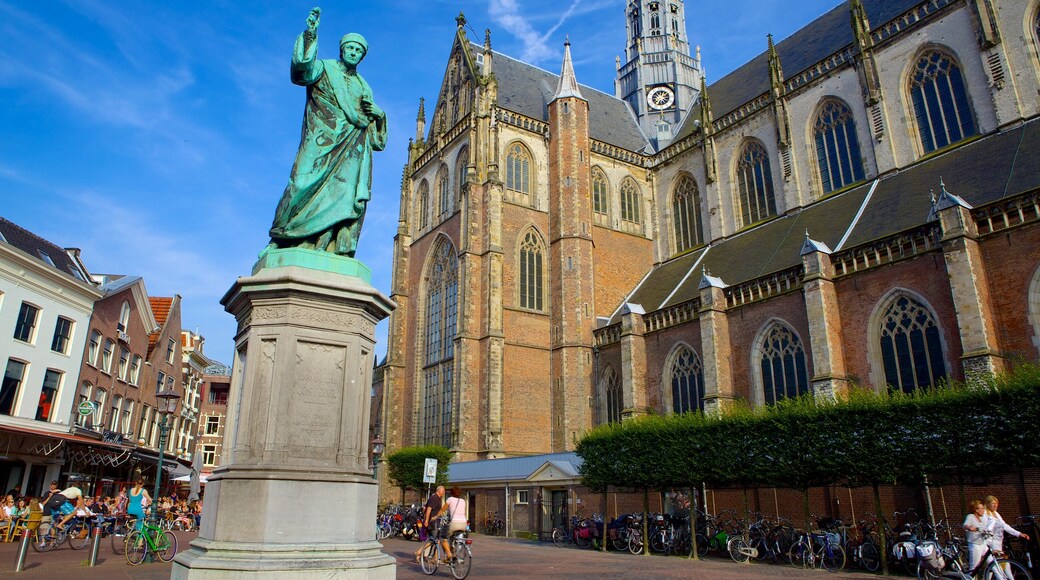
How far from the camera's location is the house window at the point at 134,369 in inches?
1073

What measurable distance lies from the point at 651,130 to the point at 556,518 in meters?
26.1

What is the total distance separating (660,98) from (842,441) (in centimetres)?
3243

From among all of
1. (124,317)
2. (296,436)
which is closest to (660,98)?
(124,317)

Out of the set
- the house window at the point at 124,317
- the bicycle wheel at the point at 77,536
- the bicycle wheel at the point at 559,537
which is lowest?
the bicycle wheel at the point at 559,537

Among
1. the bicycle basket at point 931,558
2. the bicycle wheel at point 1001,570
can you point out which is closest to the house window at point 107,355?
the bicycle basket at point 931,558

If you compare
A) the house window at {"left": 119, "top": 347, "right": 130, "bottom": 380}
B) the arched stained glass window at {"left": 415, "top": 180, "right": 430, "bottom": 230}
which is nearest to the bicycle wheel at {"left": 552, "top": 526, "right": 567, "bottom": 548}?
the house window at {"left": 119, "top": 347, "right": 130, "bottom": 380}

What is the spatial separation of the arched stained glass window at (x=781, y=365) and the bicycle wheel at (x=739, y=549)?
24.0 ft

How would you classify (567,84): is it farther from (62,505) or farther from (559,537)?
(62,505)

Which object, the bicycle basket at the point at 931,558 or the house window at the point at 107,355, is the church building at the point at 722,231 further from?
the house window at the point at 107,355

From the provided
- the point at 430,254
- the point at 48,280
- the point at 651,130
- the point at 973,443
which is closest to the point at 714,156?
the point at 651,130

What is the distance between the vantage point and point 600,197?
33.4m

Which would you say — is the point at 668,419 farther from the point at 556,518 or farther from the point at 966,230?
the point at 966,230

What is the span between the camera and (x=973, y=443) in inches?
462

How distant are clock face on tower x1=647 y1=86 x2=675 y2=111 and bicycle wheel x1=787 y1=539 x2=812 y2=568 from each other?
32.9 m
